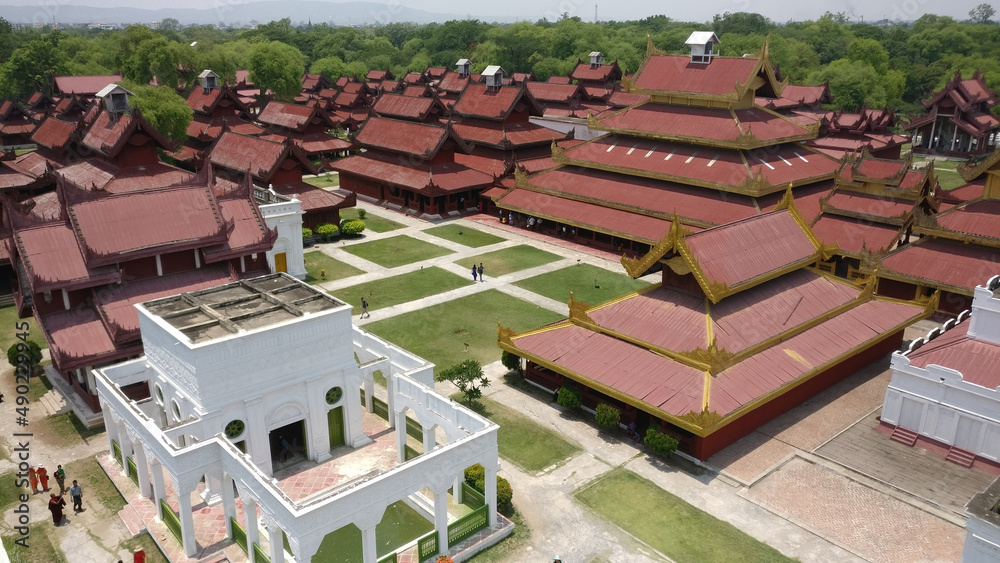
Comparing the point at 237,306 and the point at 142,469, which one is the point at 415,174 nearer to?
the point at 237,306

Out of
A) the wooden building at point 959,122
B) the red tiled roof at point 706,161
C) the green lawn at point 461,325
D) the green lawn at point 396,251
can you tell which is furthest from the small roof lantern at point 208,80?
the wooden building at point 959,122

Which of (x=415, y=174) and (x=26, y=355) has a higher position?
(x=415, y=174)

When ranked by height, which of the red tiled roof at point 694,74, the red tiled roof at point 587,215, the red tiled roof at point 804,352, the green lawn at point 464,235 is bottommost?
the green lawn at point 464,235

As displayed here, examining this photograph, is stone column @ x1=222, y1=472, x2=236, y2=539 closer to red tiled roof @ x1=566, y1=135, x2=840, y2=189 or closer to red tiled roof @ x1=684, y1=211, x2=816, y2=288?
red tiled roof @ x1=684, y1=211, x2=816, y2=288

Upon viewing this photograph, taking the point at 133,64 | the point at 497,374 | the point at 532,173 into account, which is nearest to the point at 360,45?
the point at 133,64

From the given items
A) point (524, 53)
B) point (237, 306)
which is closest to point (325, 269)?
point (237, 306)

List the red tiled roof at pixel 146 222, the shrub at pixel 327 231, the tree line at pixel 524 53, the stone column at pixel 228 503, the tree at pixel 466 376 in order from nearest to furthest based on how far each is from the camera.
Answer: the stone column at pixel 228 503 → the tree at pixel 466 376 → the red tiled roof at pixel 146 222 → the shrub at pixel 327 231 → the tree line at pixel 524 53

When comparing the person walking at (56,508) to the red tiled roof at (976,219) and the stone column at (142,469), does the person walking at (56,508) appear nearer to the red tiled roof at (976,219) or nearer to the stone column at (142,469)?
the stone column at (142,469)
